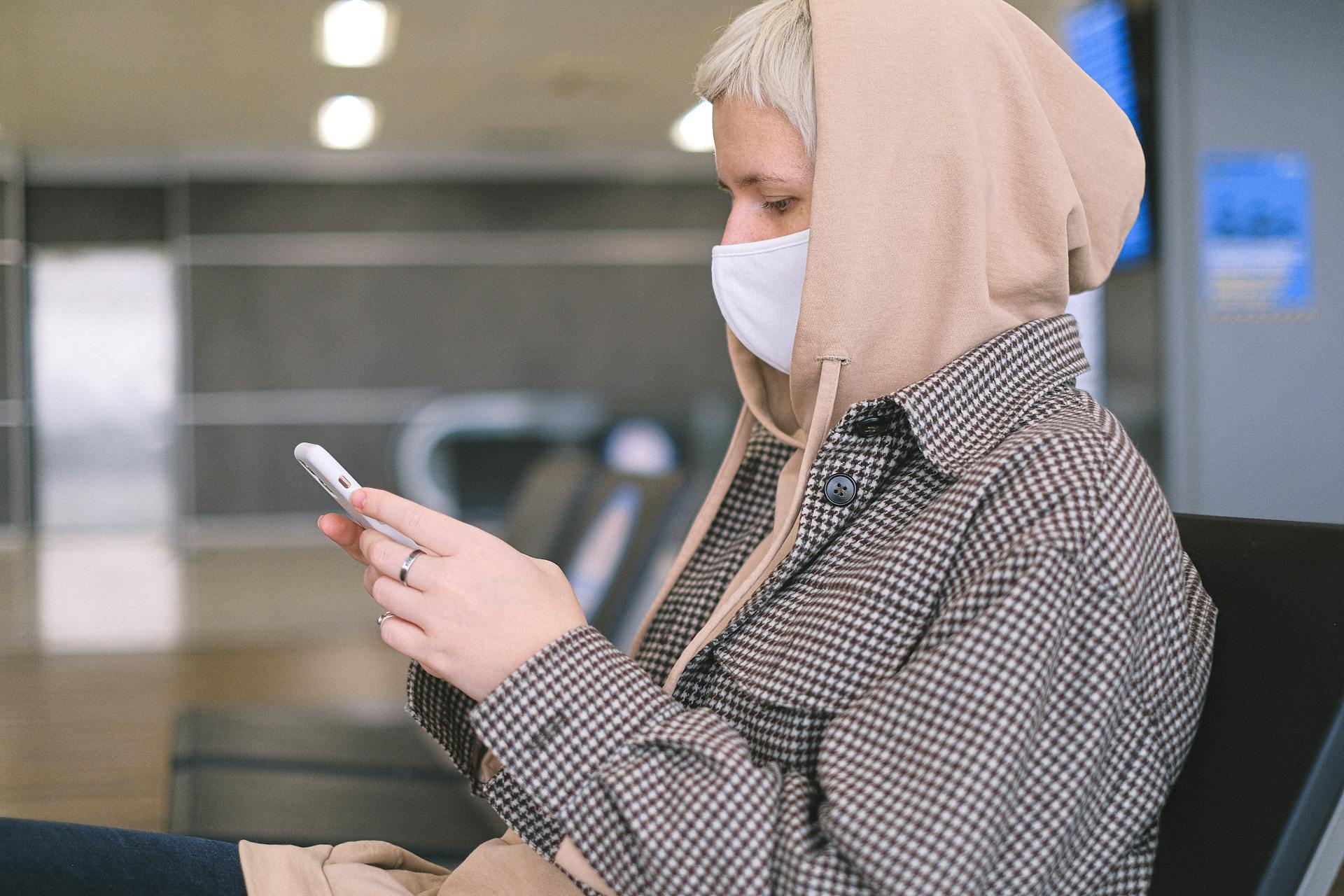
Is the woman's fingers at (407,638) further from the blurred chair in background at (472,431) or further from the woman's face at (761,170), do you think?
the blurred chair in background at (472,431)

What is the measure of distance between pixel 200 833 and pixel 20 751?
2.08 meters

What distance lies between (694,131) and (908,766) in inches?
271

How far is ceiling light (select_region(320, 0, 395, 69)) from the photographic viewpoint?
4773mm

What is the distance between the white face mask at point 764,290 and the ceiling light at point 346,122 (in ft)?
19.2

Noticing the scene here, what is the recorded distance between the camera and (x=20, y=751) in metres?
3.24

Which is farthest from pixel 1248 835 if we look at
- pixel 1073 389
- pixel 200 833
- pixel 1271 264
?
pixel 1271 264

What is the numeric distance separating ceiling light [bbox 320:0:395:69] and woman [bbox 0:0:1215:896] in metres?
4.16

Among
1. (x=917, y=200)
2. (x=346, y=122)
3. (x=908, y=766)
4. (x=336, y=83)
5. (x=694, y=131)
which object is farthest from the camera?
(x=694, y=131)

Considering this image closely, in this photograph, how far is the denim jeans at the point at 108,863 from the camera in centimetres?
89

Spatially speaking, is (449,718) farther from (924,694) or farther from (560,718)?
(924,694)

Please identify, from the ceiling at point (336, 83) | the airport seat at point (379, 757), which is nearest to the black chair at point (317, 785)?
the airport seat at point (379, 757)

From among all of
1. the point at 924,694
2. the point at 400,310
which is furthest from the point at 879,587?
the point at 400,310

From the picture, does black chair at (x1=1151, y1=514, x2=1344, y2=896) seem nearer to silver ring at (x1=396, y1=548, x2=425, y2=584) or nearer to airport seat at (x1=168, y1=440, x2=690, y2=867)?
silver ring at (x1=396, y1=548, x2=425, y2=584)

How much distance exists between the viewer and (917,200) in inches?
38.6
